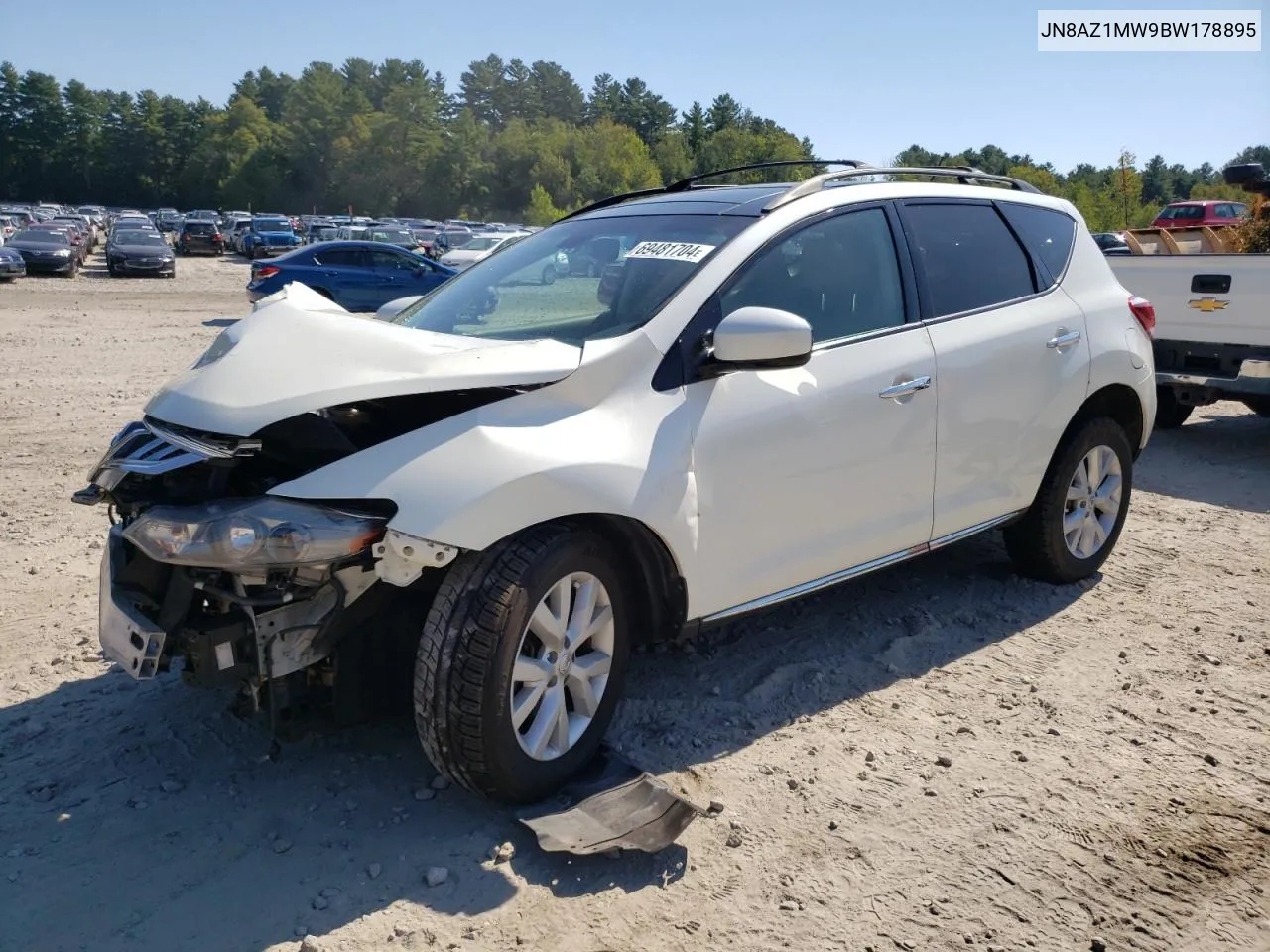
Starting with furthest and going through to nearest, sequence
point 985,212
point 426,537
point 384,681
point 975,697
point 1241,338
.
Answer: point 1241,338 < point 985,212 < point 975,697 < point 384,681 < point 426,537

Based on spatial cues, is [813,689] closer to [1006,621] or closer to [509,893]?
[1006,621]

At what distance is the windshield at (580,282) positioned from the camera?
349 cm

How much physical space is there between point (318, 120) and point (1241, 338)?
118472mm

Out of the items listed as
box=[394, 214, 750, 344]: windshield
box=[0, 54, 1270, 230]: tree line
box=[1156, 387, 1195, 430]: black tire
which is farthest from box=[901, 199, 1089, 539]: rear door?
box=[0, 54, 1270, 230]: tree line

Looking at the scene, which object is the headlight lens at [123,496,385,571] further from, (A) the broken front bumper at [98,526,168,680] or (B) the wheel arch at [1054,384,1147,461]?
(B) the wheel arch at [1054,384,1147,461]

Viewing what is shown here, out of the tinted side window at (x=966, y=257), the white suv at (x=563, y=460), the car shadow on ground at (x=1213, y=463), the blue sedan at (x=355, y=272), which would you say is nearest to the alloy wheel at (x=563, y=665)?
the white suv at (x=563, y=460)

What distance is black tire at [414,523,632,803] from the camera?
9.14 feet

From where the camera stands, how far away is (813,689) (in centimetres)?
392

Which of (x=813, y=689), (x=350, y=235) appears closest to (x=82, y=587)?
(x=813, y=689)

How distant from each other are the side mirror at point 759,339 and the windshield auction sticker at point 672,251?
40cm

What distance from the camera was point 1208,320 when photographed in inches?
320

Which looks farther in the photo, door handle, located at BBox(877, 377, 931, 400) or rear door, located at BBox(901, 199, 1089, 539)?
rear door, located at BBox(901, 199, 1089, 539)

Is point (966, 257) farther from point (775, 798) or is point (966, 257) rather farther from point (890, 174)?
point (775, 798)

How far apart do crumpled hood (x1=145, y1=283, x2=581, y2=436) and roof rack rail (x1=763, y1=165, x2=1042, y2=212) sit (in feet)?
3.82
